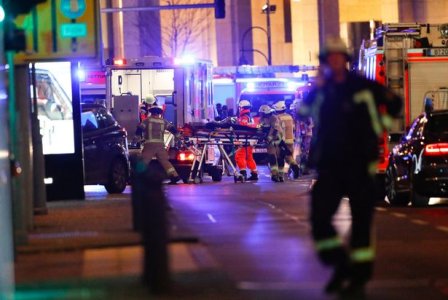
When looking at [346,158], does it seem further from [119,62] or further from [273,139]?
[119,62]

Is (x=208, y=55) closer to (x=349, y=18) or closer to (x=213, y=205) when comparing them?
(x=349, y=18)

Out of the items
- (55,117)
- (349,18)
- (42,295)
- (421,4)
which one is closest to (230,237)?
(42,295)

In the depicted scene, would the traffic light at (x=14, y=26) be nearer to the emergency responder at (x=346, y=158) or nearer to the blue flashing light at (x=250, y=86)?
the emergency responder at (x=346, y=158)

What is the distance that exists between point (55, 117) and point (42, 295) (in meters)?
10.0

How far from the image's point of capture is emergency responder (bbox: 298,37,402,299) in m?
9.02

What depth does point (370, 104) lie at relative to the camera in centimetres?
916

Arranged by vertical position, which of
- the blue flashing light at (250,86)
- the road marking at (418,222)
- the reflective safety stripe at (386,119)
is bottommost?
the road marking at (418,222)

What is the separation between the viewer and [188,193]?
2123 centimetres

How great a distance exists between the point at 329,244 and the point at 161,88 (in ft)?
79.3

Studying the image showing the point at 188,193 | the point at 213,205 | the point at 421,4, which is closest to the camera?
the point at 213,205

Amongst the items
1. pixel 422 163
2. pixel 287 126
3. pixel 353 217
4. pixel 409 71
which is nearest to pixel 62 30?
pixel 422 163

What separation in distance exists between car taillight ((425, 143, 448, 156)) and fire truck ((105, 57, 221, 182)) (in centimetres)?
1451

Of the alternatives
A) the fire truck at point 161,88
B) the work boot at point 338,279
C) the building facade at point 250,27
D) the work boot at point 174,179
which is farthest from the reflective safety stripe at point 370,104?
the building facade at point 250,27

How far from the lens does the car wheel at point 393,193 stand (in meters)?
18.6
